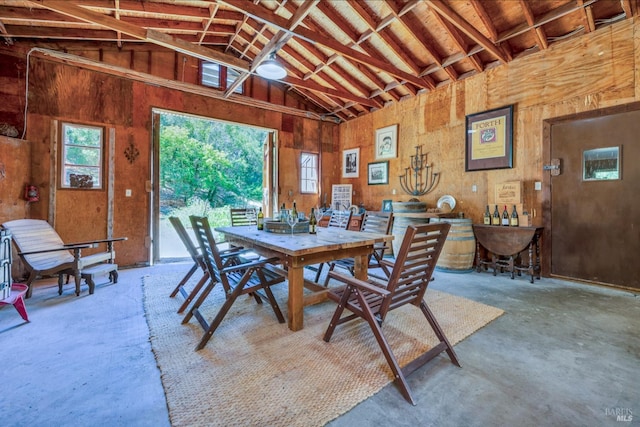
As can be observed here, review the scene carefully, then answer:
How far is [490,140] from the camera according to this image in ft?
14.0

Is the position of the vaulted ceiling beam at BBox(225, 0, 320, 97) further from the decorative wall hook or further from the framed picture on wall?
the framed picture on wall

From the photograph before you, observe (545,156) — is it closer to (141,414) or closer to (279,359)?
(279,359)

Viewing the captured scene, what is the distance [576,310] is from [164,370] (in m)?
3.62

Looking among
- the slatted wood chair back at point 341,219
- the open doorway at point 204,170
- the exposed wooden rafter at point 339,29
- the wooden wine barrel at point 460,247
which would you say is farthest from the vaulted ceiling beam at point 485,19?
the open doorway at point 204,170

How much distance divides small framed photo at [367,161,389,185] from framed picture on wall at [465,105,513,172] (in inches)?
65.9

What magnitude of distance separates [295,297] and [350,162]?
16.5ft

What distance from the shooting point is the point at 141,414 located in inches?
53.2

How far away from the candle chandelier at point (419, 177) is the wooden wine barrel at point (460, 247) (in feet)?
4.14

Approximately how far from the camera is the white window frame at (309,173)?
256 inches

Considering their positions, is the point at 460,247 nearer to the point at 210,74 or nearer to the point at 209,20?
the point at 209,20

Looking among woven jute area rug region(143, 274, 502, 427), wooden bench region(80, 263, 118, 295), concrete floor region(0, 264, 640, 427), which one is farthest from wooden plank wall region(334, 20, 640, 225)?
wooden bench region(80, 263, 118, 295)

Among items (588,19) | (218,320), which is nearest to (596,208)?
(588,19)

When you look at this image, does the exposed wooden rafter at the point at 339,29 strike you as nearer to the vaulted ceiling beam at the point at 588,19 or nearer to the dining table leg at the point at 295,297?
the vaulted ceiling beam at the point at 588,19

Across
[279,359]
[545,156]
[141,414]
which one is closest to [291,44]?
[545,156]
